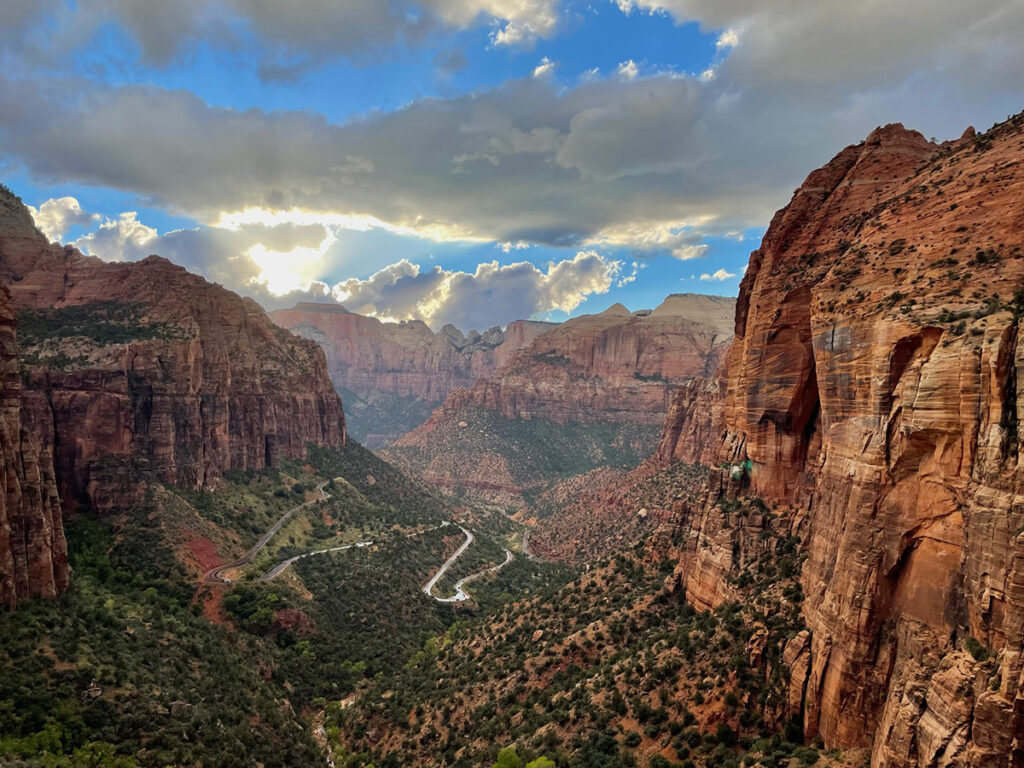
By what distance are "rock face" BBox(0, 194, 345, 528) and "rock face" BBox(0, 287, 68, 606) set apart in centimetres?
2342

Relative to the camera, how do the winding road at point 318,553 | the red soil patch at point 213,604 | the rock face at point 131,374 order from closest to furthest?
1. the red soil patch at point 213,604
2. the rock face at point 131,374
3. the winding road at point 318,553

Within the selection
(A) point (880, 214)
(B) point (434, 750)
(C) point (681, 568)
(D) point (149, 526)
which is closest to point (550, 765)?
(B) point (434, 750)

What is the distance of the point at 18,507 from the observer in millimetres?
46562

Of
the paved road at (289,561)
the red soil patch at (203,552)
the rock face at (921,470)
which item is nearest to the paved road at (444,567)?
the paved road at (289,561)

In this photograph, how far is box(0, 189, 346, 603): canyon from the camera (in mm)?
47906

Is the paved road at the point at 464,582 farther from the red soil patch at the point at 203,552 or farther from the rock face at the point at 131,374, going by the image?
the rock face at the point at 131,374

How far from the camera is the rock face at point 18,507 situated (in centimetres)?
4456

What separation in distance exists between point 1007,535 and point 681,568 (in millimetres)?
31612

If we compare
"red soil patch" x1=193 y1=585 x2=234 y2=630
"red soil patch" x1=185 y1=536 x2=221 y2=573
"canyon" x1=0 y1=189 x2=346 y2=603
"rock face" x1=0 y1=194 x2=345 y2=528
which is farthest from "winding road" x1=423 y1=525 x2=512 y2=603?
"rock face" x1=0 y1=194 x2=345 y2=528

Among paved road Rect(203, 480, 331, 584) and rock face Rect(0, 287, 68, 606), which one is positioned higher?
rock face Rect(0, 287, 68, 606)

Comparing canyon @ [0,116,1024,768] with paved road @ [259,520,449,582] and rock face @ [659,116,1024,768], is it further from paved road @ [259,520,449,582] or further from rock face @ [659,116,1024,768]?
paved road @ [259,520,449,582]

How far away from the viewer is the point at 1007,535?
19.4 metres

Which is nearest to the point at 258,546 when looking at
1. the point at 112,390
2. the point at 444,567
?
the point at 112,390

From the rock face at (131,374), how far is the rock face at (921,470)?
7893 cm
